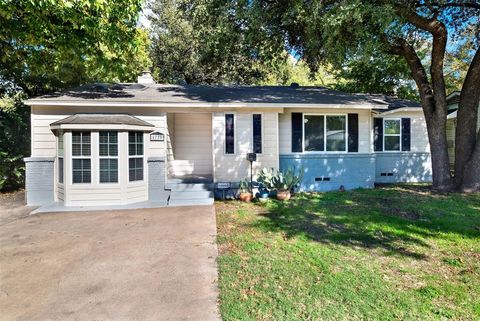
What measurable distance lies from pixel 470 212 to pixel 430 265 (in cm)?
359

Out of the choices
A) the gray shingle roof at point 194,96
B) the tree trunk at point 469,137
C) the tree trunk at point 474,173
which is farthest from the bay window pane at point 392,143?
the tree trunk at point 474,173

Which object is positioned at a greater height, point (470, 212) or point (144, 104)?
point (144, 104)

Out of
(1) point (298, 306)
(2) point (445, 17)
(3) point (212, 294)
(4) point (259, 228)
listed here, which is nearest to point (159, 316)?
(3) point (212, 294)

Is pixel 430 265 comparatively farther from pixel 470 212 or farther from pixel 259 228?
pixel 470 212

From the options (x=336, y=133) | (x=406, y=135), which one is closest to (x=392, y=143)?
(x=406, y=135)

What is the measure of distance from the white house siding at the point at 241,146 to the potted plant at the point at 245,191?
1.03 feet

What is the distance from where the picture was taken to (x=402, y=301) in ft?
10.0

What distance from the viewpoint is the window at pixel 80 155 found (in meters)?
7.94

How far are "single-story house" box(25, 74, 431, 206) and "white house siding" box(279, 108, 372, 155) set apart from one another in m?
0.03

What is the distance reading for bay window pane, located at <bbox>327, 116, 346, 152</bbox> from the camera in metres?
9.99

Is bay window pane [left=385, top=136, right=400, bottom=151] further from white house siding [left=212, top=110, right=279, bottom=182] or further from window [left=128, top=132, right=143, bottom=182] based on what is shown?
window [left=128, top=132, right=143, bottom=182]

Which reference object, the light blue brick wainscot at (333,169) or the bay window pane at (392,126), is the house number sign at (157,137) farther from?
the bay window pane at (392,126)

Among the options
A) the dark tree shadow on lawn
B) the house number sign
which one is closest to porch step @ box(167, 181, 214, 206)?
the house number sign

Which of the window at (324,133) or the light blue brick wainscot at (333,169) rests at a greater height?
the window at (324,133)
